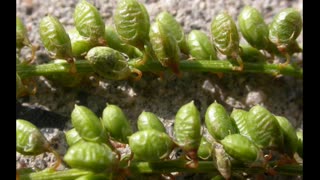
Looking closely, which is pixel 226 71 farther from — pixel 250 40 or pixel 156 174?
pixel 156 174

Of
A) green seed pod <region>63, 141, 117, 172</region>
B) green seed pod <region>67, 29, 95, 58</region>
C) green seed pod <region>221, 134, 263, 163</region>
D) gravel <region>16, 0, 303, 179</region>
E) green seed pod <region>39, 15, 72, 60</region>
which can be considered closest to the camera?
green seed pod <region>63, 141, 117, 172</region>

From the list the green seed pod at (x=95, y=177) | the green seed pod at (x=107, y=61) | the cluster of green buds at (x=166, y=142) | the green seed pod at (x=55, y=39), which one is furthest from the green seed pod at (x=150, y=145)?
the green seed pod at (x=55, y=39)

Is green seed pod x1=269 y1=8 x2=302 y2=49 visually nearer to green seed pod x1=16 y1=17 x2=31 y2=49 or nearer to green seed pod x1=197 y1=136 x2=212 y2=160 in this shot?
green seed pod x1=197 y1=136 x2=212 y2=160

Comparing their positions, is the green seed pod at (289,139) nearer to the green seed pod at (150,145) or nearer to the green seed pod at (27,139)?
the green seed pod at (150,145)

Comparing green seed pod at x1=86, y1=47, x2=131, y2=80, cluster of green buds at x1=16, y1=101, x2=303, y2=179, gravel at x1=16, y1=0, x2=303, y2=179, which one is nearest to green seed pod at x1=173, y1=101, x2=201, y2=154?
cluster of green buds at x1=16, y1=101, x2=303, y2=179

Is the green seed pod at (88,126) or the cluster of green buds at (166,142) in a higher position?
the green seed pod at (88,126)

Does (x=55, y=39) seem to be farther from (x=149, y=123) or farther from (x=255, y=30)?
(x=255, y=30)
